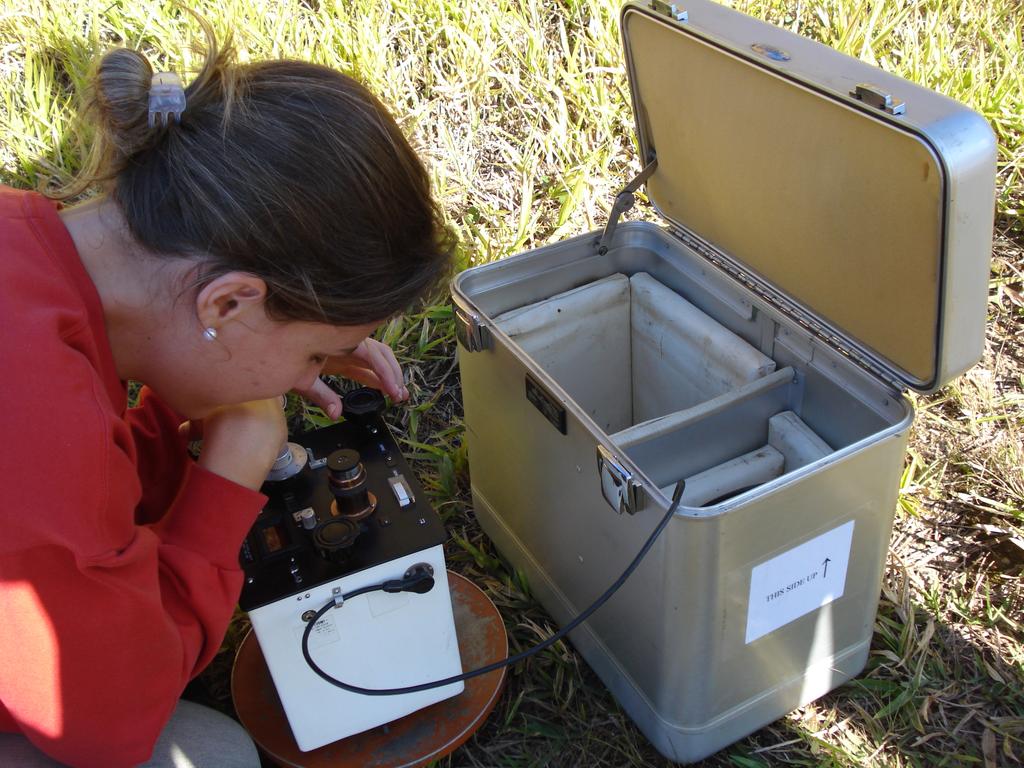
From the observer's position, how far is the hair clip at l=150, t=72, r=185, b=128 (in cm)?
87

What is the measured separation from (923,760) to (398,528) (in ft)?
2.60

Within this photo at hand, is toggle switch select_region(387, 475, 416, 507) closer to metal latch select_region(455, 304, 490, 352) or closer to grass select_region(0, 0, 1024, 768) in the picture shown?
metal latch select_region(455, 304, 490, 352)

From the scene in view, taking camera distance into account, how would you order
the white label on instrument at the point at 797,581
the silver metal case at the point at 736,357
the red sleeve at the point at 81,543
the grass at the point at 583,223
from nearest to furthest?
the red sleeve at the point at 81,543, the silver metal case at the point at 736,357, the white label on instrument at the point at 797,581, the grass at the point at 583,223

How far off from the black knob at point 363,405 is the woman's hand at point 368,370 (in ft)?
0.07

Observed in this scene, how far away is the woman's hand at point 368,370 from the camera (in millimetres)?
1300

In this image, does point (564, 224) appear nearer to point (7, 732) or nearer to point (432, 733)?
point (432, 733)

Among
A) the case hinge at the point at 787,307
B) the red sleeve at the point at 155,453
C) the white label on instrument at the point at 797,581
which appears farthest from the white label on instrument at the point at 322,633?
the case hinge at the point at 787,307

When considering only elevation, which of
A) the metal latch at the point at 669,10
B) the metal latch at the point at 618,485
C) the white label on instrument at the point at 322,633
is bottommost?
the white label on instrument at the point at 322,633

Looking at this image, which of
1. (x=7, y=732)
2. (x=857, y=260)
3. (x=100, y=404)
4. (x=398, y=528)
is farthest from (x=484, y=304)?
(x=7, y=732)

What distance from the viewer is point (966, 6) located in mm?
2430

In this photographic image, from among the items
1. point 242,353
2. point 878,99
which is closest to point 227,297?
point 242,353

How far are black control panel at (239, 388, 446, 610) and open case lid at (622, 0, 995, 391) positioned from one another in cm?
56

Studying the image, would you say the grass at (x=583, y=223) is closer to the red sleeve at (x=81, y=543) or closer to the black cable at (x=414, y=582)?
the black cable at (x=414, y=582)

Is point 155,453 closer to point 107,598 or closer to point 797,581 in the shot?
point 107,598
